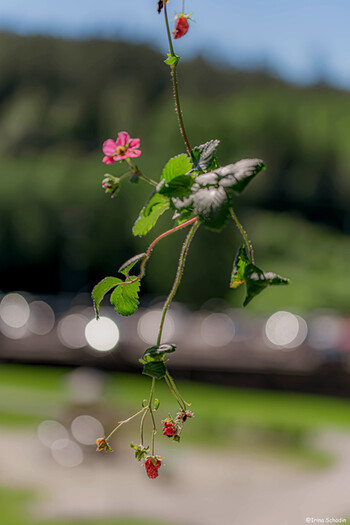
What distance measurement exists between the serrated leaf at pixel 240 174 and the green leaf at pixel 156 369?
19cm

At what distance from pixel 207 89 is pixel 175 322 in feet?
91.0

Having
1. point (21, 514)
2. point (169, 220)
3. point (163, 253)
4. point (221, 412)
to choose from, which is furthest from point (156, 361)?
point (163, 253)

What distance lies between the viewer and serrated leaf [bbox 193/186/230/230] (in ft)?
1.43

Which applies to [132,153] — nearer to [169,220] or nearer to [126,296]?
[126,296]

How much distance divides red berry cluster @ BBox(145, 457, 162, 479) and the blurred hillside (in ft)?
44.6

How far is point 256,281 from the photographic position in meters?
0.49

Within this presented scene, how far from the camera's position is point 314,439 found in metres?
9.03

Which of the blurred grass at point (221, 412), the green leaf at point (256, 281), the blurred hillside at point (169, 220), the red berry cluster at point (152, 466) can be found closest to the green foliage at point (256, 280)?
the green leaf at point (256, 281)

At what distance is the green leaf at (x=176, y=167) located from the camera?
0.50 metres

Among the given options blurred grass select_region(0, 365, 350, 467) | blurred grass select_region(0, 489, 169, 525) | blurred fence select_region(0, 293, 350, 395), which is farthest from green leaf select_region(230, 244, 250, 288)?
blurred fence select_region(0, 293, 350, 395)

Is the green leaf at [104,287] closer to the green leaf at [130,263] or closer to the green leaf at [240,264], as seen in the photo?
the green leaf at [130,263]

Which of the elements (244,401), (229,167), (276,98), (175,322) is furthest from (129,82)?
(229,167)

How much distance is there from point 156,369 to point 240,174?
0.21 meters

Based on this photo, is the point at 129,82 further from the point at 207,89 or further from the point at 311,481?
the point at 311,481
